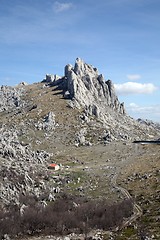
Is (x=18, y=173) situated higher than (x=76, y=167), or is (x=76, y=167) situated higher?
(x=18, y=173)

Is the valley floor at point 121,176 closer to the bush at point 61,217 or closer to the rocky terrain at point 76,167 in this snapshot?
the rocky terrain at point 76,167

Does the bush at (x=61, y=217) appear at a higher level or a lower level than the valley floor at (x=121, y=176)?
lower

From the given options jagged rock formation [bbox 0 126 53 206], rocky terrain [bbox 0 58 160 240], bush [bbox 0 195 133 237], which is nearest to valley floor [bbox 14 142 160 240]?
rocky terrain [bbox 0 58 160 240]

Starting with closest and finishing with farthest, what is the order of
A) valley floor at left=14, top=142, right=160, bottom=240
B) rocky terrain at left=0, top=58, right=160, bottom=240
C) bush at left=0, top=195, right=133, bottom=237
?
bush at left=0, top=195, right=133, bottom=237 → valley floor at left=14, top=142, right=160, bottom=240 → rocky terrain at left=0, top=58, right=160, bottom=240

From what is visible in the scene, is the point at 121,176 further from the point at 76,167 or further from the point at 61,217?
the point at 61,217

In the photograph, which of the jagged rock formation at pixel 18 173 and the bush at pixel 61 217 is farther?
the jagged rock formation at pixel 18 173

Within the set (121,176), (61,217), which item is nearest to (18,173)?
(61,217)

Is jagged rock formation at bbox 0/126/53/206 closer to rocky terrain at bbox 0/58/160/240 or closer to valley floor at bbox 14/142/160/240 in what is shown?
rocky terrain at bbox 0/58/160/240

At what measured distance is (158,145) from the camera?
570ft

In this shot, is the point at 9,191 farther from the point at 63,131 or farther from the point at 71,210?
the point at 63,131

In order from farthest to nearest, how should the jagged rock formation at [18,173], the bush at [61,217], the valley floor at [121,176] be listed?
the jagged rock formation at [18,173] → the valley floor at [121,176] → the bush at [61,217]

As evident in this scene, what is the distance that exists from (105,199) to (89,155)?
63.8m

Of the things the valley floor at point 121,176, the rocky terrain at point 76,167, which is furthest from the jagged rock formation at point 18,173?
the valley floor at point 121,176

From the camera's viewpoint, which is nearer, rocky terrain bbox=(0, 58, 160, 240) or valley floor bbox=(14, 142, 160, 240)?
valley floor bbox=(14, 142, 160, 240)
